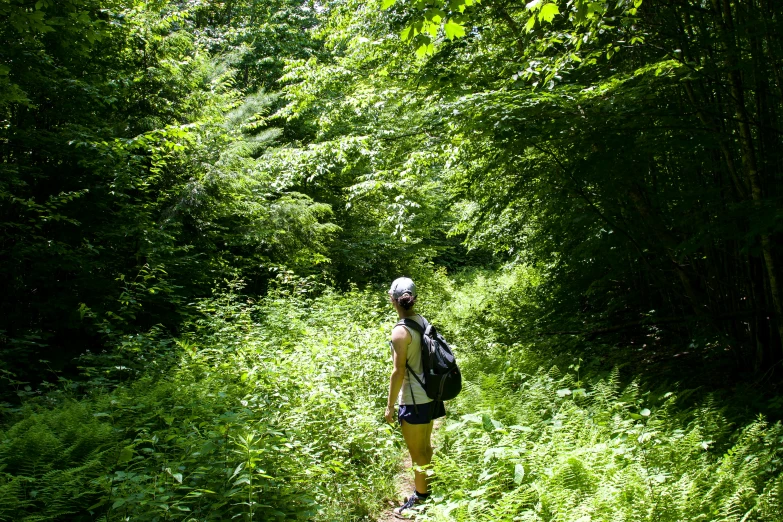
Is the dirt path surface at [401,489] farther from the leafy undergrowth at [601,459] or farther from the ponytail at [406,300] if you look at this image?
the ponytail at [406,300]

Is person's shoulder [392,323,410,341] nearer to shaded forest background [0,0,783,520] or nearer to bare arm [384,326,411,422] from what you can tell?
bare arm [384,326,411,422]

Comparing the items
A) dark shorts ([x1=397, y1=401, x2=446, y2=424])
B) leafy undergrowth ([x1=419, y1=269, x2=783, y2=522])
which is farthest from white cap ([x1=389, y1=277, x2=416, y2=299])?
leafy undergrowth ([x1=419, y1=269, x2=783, y2=522])

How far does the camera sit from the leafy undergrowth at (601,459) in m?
3.11

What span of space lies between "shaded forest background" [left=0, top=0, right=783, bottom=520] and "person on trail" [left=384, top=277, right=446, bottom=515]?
33.2 inches

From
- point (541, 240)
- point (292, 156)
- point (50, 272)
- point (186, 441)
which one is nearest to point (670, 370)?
point (541, 240)

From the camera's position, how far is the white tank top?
13.7 ft

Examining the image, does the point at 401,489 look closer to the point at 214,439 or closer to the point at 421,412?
the point at 421,412

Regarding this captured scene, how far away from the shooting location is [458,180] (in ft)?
35.3

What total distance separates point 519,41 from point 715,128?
4.33 metres

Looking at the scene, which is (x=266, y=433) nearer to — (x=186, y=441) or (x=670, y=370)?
(x=186, y=441)

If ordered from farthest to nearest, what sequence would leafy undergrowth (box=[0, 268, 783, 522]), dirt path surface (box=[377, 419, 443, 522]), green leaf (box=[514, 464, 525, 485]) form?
dirt path surface (box=[377, 419, 443, 522]), green leaf (box=[514, 464, 525, 485]), leafy undergrowth (box=[0, 268, 783, 522])

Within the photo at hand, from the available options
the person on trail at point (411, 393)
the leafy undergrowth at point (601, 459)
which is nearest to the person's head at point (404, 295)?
the person on trail at point (411, 393)

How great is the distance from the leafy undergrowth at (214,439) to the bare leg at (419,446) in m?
0.50

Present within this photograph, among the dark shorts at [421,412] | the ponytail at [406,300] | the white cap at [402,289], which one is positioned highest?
the white cap at [402,289]
